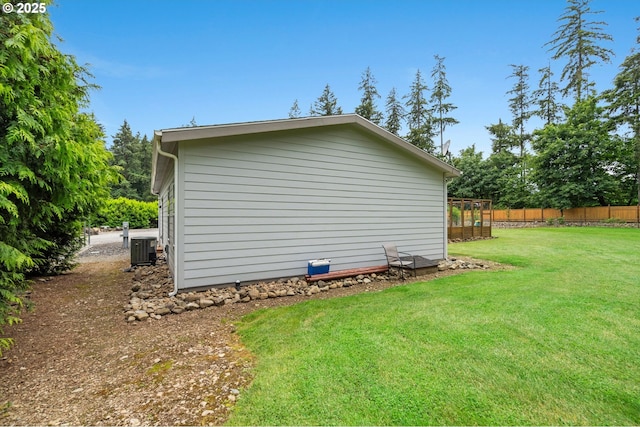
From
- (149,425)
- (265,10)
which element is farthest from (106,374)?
(265,10)

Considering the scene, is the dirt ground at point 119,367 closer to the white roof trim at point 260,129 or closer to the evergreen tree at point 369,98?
the white roof trim at point 260,129

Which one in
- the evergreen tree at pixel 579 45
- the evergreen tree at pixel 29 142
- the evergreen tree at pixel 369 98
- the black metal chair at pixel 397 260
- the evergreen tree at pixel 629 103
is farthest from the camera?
the evergreen tree at pixel 369 98

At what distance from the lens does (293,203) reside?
620 cm

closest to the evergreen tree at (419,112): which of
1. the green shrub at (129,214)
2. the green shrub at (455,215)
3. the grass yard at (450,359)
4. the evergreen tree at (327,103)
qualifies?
the evergreen tree at (327,103)

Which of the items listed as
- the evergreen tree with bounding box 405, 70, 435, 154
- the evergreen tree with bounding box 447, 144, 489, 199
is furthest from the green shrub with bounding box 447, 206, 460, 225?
the evergreen tree with bounding box 447, 144, 489, 199

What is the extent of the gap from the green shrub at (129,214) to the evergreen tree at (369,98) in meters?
21.2

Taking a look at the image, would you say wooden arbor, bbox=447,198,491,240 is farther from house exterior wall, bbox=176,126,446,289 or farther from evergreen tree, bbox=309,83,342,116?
evergreen tree, bbox=309,83,342,116

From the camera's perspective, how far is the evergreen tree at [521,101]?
3177cm

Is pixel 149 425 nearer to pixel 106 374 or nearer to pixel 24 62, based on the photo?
pixel 106 374

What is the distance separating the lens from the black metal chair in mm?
6788

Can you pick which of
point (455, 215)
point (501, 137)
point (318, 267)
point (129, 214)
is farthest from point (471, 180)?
point (129, 214)

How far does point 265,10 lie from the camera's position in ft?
33.8

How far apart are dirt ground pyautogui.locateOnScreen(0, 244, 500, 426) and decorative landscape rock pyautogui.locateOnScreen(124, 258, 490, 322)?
17 cm

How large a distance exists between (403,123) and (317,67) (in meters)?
15.3
